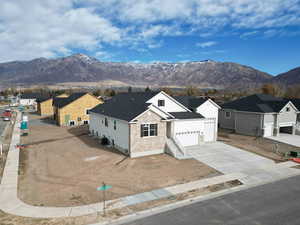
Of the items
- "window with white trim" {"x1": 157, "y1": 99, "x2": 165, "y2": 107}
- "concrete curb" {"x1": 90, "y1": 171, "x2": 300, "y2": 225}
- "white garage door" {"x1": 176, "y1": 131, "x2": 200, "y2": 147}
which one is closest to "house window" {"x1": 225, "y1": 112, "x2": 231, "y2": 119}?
"white garage door" {"x1": 176, "y1": 131, "x2": 200, "y2": 147}

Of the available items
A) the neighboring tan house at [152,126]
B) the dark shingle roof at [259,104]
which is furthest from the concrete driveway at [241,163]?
the dark shingle roof at [259,104]

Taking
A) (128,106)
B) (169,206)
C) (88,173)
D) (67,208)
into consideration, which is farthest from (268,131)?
(67,208)

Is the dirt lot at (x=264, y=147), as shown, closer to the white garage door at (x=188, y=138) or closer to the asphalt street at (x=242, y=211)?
the white garage door at (x=188, y=138)

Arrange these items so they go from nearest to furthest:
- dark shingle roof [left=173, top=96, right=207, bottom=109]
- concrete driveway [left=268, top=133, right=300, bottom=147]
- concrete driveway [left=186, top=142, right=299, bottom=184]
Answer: concrete driveway [left=186, top=142, right=299, bottom=184] → dark shingle roof [left=173, top=96, right=207, bottom=109] → concrete driveway [left=268, top=133, right=300, bottom=147]

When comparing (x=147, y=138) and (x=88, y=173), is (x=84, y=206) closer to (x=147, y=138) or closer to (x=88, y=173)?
(x=88, y=173)

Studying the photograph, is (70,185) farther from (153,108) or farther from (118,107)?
(118,107)

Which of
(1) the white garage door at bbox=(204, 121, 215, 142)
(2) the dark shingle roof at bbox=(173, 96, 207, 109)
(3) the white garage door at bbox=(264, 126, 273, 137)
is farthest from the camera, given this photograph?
(3) the white garage door at bbox=(264, 126, 273, 137)

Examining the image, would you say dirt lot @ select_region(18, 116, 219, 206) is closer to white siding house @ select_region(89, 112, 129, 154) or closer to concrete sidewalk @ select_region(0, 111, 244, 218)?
concrete sidewalk @ select_region(0, 111, 244, 218)
